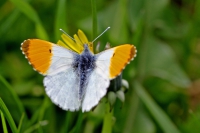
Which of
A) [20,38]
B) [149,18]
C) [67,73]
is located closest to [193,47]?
[149,18]

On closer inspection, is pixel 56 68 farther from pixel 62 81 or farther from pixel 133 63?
pixel 133 63

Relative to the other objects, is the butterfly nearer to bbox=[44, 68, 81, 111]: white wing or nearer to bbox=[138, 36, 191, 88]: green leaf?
bbox=[44, 68, 81, 111]: white wing

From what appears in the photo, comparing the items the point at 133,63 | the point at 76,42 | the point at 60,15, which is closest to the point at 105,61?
the point at 76,42

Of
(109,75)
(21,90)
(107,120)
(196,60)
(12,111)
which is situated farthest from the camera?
(196,60)

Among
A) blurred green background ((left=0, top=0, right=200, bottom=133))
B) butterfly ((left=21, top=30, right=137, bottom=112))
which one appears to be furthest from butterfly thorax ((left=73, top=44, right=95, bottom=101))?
blurred green background ((left=0, top=0, right=200, bottom=133))

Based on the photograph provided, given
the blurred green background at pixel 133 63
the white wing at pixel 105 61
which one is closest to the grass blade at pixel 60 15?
the blurred green background at pixel 133 63

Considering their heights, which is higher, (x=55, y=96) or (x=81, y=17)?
(x=55, y=96)

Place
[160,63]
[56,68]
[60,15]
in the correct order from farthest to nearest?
1. [160,63]
2. [60,15]
3. [56,68]

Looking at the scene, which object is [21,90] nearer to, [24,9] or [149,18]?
[24,9]

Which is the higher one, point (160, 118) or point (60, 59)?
point (60, 59)
